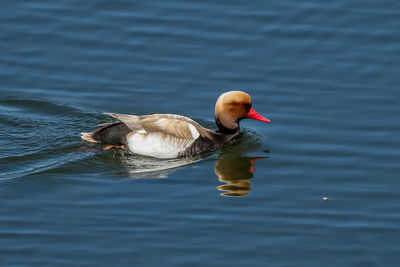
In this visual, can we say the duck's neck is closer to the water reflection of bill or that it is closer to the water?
the water

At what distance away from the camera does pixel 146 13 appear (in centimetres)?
1537

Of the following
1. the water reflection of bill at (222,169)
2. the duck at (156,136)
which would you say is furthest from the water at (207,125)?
the duck at (156,136)

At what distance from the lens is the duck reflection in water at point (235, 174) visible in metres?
10.8

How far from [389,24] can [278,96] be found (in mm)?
3018

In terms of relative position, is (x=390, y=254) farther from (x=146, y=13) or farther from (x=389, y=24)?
(x=146, y=13)

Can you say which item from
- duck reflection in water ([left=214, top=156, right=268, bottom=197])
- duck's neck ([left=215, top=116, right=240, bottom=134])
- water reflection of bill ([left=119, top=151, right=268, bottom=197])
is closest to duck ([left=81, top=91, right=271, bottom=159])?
water reflection of bill ([left=119, top=151, right=268, bottom=197])

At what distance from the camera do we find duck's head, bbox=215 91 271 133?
12.3m

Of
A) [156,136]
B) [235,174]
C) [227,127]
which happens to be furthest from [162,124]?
[235,174]

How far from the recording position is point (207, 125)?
12953 mm

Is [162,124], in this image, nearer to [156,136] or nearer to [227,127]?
[156,136]

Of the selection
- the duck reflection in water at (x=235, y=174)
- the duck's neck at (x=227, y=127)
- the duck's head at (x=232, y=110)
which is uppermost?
the duck's head at (x=232, y=110)

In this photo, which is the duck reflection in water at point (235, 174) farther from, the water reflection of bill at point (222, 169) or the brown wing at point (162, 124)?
the brown wing at point (162, 124)

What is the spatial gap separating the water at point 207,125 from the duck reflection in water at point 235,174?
0.03 meters

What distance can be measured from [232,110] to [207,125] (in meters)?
0.69
